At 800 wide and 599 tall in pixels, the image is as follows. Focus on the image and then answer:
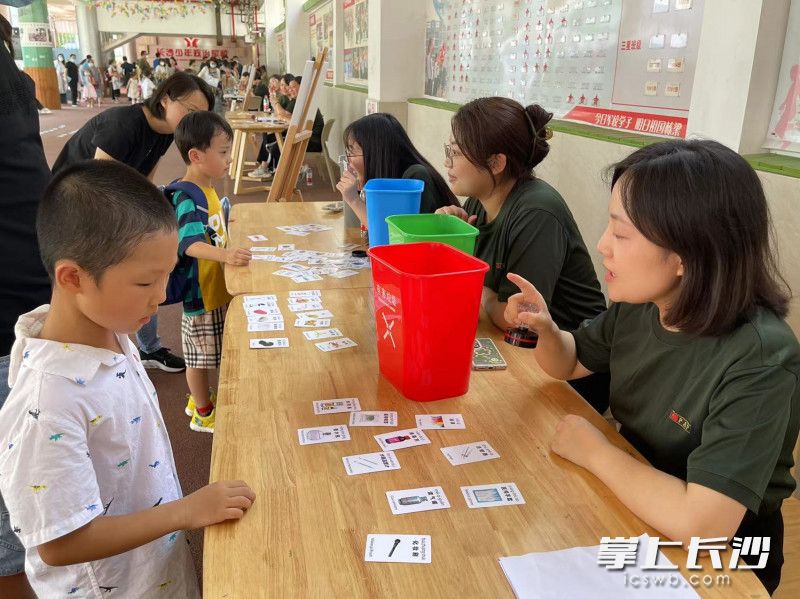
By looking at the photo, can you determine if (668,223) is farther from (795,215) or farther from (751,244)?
(795,215)

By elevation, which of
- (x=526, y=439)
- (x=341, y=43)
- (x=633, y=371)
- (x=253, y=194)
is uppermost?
(x=341, y=43)

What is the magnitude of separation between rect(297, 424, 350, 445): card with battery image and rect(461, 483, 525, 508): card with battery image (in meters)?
0.25

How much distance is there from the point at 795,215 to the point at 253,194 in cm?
675

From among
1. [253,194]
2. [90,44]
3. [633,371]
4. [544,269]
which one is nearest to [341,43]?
[253,194]

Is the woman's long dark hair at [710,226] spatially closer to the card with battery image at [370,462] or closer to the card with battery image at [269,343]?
the card with battery image at [370,462]

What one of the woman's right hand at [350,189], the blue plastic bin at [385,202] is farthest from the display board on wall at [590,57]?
the woman's right hand at [350,189]

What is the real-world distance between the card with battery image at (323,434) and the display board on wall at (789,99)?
1.42m

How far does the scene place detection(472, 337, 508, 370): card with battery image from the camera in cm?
139

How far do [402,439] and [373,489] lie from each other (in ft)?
0.50

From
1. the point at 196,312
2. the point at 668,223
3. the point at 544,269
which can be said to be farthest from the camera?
the point at 196,312

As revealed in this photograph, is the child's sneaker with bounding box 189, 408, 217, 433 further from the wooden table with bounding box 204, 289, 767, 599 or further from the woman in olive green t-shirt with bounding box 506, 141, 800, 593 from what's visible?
the woman in olive green t-shirt with bounding box 506, 141, 800, 593

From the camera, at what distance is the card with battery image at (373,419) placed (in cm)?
114

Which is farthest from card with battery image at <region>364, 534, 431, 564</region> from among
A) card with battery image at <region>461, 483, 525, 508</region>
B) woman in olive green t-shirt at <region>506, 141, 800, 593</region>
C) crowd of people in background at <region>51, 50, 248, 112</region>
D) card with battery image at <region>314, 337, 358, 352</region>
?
crowd of people in background at <region>51, 50, 248, 112</region>

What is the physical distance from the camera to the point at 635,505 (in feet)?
3.01
